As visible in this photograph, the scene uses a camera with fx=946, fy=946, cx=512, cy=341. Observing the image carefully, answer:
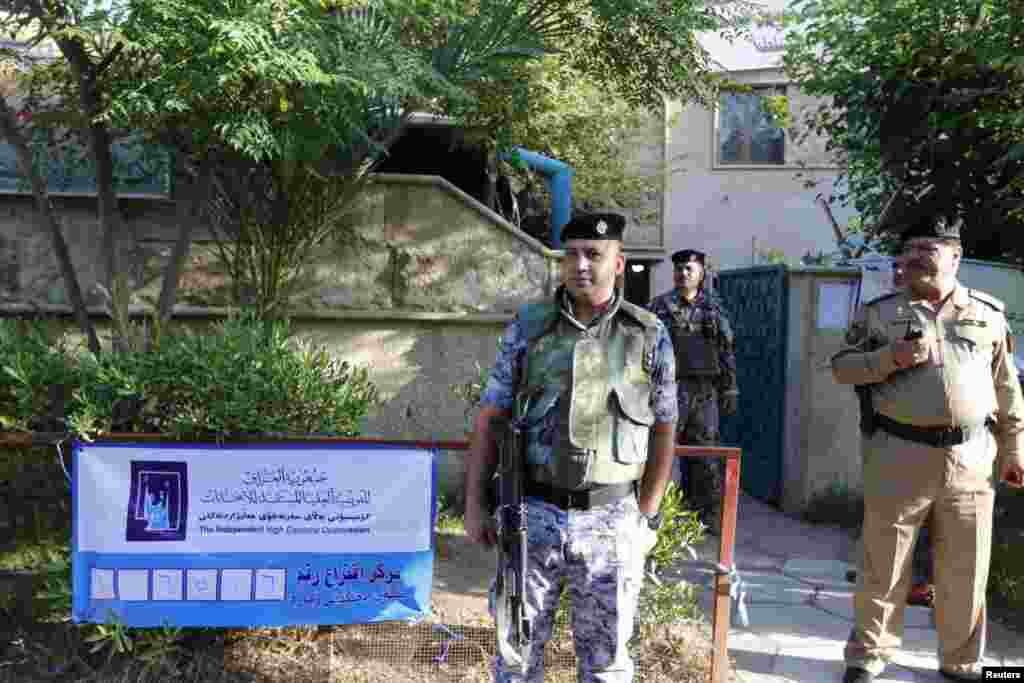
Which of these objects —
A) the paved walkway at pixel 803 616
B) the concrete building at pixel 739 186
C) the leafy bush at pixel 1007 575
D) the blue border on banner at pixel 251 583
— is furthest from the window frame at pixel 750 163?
the blue border on banner at pixel 251 583

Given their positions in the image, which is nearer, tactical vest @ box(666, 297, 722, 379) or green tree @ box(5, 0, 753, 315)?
green tree @ box(5, 0, 753, 315)

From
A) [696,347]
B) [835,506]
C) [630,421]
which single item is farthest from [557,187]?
[630,421]

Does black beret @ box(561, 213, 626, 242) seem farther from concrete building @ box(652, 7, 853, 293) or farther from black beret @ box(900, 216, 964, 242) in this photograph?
concrete building @ box(652, 7, 853, 293)

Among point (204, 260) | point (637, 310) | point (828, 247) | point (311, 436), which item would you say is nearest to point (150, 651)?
point (311, 436)

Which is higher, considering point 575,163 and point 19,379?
point 575,163

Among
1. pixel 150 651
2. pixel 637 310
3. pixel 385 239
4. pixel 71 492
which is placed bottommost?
pixel 150 651

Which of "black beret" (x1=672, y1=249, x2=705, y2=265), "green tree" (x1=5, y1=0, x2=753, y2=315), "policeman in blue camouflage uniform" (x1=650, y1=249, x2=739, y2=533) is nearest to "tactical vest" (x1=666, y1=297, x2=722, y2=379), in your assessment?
"policeman in blue camouflage uniform" (x1=650, y1=249, x2=739, y2=533)

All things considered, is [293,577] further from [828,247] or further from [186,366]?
[828,247]

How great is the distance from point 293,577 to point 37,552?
1.21 m

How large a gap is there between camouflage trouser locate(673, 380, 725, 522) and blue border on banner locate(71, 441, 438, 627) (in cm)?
288

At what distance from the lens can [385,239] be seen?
21.3 ft

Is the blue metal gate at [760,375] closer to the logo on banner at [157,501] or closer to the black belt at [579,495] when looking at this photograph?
the black belt at [579,495]

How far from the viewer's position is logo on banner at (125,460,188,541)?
3803 mm

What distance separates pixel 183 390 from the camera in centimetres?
390
